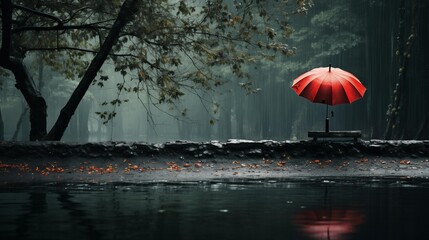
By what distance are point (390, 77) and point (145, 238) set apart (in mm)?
31718

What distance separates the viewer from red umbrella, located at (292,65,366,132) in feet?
58.6

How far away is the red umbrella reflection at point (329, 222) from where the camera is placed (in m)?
7.26

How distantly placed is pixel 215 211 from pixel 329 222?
5.32ft

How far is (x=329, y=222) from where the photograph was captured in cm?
820

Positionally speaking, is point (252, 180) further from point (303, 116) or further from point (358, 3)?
point (303, 116)

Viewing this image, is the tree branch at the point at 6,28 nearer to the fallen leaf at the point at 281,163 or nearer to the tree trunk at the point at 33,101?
the tree trunk at the point at 33,101

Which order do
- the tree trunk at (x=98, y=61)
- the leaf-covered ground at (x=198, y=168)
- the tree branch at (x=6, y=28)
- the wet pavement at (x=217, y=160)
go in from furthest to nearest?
the tree trunk at (x=98, y=61) < the tree branch at (x=6, y=28) < the wet pavement at (x=217, y=160) < the leaf-covered ground at (x=198, y=168)

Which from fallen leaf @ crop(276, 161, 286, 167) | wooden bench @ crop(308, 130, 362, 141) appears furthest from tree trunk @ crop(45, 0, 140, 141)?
wooden bench @ crop(308, 130, 362, 141)

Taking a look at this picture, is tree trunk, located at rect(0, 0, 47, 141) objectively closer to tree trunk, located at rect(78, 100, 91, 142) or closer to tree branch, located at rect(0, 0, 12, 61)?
tree branch, located at rect(0, 0, 12, 61)

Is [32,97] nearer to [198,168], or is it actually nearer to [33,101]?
[33,101]

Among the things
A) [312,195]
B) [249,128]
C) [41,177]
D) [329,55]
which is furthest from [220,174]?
[249,128]

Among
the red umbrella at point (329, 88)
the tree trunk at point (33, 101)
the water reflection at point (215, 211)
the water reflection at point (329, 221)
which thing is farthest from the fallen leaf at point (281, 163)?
the water reflection at point (329, 221)

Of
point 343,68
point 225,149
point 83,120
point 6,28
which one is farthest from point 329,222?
point 83,120

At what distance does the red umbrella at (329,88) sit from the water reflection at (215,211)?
14.8 feet
